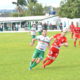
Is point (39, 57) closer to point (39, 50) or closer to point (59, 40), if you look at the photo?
point (39, 50)

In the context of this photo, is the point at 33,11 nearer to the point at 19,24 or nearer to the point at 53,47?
the point at 19,24

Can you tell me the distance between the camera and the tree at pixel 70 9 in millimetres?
88738

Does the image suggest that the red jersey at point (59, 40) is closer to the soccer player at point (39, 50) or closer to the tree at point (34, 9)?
the soccer player at point (39, 50)

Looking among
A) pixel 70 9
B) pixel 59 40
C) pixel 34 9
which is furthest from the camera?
pixel 34 9

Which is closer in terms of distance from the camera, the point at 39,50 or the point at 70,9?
the point at 39,50

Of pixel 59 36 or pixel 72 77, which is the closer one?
pixel 72 77

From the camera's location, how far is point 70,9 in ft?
297

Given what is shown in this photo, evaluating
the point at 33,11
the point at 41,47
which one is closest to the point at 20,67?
the point at 41,47

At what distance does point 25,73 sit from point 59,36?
8.15ft

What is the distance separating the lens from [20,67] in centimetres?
1620

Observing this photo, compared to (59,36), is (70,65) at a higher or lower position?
lower

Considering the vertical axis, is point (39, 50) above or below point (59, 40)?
below

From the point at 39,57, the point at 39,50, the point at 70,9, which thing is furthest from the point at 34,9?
the point at 39,57

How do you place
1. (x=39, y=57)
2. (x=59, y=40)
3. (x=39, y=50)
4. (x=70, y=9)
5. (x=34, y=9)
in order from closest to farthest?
(x=39, y=57) < (x=39, y=50) < (x=59, y=40) < (x=70, y=9) < (x=34, y=9)
